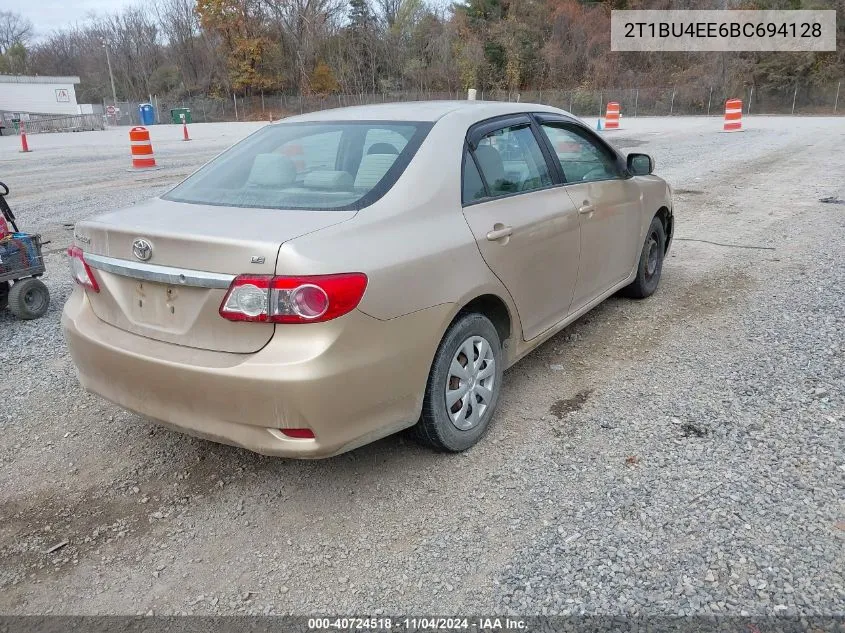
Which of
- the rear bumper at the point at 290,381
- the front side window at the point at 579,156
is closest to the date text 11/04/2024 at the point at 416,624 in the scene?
the rear bumper at the point at 290,381

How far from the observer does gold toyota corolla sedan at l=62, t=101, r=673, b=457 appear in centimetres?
259

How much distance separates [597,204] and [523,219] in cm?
103

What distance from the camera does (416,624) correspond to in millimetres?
2359

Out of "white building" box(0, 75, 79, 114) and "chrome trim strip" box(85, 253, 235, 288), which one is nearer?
"chrome trim strip" box(85, 253, 235, 288)

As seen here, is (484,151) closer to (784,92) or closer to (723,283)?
(723,283)

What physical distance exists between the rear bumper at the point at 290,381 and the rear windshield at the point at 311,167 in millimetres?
631

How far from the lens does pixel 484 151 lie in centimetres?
359

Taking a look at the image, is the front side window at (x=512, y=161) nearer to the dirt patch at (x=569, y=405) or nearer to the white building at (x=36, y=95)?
the dirt patch at (x=569, y=405)

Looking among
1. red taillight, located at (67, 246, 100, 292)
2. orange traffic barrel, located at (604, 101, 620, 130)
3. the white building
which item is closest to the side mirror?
red taillight, located at (67, 246, 100, 292)

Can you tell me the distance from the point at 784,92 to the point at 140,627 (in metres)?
55.9

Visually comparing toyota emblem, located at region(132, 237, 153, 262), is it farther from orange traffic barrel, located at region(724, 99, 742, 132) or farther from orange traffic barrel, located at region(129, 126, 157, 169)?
orange traffic barrel, located at region(724, 99, 742, 132)

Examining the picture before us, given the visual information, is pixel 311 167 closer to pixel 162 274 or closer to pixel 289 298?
pixel 162 274

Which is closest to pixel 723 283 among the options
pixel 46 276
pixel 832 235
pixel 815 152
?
pixel 832 235

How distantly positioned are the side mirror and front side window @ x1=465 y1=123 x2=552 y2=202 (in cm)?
129
